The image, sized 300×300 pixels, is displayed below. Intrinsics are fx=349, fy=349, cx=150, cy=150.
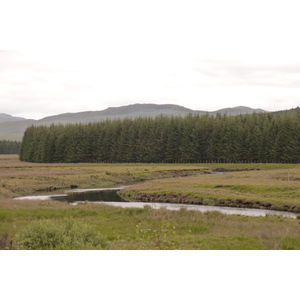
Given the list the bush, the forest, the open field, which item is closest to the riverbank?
the open field

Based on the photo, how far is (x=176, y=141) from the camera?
13788 cm

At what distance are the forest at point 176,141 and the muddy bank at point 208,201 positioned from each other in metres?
78.7

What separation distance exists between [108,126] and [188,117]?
119ft

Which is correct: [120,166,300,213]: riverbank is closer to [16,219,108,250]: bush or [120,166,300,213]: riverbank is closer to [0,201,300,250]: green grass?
[0,201,300,250]: green grass

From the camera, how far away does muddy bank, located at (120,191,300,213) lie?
3538 centimetres

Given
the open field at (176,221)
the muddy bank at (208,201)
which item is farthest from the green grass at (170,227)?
the muddy bank at (208,201)

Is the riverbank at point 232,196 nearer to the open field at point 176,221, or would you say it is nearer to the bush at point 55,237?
the open field at point 176,221

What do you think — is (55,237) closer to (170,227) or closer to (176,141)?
(170,227)

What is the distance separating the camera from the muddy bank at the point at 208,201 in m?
35.4

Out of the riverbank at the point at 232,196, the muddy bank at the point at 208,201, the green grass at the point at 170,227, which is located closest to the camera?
the green grass at the point at 170,227

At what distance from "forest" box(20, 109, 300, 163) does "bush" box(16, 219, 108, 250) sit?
109m

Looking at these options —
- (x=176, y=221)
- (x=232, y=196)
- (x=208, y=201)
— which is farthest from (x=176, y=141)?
(x=176, y=221)

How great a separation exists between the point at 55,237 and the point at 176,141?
409ft
